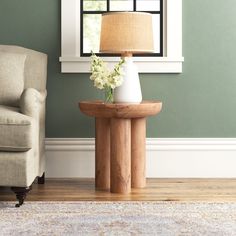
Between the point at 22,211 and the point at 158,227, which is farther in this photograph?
the point at 22,211

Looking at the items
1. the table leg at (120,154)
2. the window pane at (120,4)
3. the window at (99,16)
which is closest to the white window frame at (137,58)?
the window at (99,16)

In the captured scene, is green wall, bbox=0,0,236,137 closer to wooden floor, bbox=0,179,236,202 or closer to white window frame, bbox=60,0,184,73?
white window frame, bbox=60,0,184,73

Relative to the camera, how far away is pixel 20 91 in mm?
3662

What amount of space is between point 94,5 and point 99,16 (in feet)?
0.32

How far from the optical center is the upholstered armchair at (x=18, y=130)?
3.02 metres

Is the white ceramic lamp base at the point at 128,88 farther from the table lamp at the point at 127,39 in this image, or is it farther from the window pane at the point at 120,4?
the window pane at the point at 120,4

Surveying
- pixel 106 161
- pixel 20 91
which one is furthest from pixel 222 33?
pixel 20 91

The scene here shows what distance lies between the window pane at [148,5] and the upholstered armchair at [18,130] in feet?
3.60

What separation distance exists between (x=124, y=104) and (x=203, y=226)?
1.05m

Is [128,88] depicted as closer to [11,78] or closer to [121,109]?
[121,109]

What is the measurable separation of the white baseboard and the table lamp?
700 millimetres

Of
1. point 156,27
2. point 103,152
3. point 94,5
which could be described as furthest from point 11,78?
point 156,27

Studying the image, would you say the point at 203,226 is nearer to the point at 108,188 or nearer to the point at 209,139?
the point at 108,188

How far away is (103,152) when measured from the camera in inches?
145
